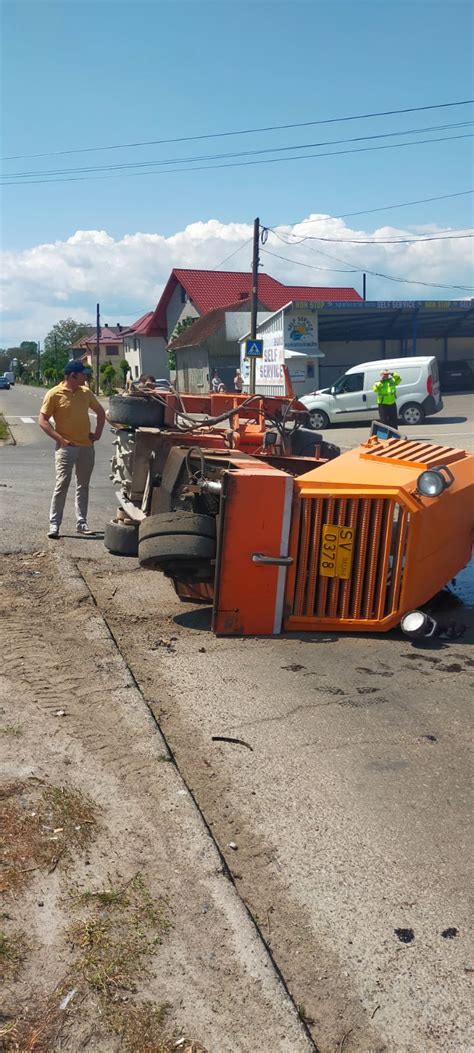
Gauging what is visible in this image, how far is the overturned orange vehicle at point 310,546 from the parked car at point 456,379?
3782 cm

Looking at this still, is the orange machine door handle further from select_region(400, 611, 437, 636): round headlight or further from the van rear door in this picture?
the van rear door

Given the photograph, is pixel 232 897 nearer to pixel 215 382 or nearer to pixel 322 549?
pixel 322 549

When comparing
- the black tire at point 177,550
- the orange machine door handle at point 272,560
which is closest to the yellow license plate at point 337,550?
the orange machine door handle at point 272,560

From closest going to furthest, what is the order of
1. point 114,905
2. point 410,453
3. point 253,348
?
point 114,905
point 410,453
point 253,348

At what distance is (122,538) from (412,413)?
2016cm

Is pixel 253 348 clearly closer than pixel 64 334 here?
Yes

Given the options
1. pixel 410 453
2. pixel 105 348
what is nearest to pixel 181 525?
pixel 410 453

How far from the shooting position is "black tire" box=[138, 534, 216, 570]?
5.95 m

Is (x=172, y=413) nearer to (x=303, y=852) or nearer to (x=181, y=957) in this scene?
(x=303, y=852)

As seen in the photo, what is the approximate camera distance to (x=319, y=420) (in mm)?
28172

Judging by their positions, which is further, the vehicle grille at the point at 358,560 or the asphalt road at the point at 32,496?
the asphalt road at the point at 32,496

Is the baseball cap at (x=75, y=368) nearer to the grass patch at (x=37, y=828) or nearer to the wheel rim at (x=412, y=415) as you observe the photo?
the grass patch at (x=37, y=828)

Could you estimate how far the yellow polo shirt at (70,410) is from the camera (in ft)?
31.2

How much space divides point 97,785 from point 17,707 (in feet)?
3.22
